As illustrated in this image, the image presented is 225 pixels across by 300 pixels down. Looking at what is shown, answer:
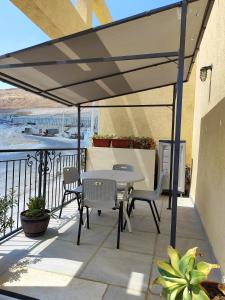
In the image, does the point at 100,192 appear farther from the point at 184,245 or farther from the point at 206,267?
the point at 206,267

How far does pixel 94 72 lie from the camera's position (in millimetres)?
3482

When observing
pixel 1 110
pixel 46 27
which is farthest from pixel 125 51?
pixel 1 110

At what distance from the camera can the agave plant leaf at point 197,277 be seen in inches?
53.2

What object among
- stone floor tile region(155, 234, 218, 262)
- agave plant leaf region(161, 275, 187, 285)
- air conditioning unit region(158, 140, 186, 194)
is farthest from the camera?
air conditioning unit region(158, 140, 186, 194)

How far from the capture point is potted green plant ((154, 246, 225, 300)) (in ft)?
4.43

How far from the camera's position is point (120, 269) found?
8.03 feet

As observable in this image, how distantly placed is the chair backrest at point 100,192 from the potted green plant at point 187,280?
4.57ft

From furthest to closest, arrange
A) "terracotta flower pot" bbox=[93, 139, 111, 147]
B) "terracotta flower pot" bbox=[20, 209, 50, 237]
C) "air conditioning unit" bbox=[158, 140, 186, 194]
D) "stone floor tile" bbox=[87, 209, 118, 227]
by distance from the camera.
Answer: "terracotta flower pot" bbox=[93, 139, 111, 147] → "air conditioning unit" bbox=[158, 140, 186, 194] → "stone floor tile" bbox=[87, 209, 118, 227] → "terracotta flower pot" bbox=[20, 209, 50, 237]

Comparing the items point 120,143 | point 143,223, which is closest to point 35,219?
point 143,223

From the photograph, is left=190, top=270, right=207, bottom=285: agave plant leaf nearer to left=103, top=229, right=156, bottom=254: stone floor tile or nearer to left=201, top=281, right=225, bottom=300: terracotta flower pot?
left=201, top=281, right=225, bottom=300: terracotta flower pot

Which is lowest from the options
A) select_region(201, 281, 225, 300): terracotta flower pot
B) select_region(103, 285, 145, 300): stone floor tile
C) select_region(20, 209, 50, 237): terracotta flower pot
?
select_region(103, 285, 145, 300): stone floor tile

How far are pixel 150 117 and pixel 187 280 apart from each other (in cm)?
537

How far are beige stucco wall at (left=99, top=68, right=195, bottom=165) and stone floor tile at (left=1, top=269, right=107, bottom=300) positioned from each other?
4.74 meters

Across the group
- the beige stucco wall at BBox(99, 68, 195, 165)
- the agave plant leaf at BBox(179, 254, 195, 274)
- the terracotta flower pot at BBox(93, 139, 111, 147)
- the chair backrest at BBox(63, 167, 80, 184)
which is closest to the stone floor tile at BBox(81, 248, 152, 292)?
the agave plant leaf at BBox(179, 254, 195, 274)
